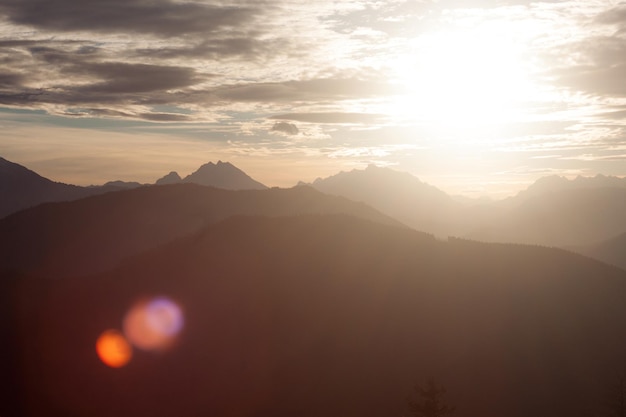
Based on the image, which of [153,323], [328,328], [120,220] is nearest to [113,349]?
[153,323]

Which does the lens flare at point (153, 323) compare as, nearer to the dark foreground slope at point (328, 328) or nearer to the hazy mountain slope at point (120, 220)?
the dark foreground slope at point (328, 328)

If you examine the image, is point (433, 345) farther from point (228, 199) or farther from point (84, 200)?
point (84, 200)

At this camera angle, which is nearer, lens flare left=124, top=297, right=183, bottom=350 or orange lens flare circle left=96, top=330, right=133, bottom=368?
orange lens flare circle left=96, top=330, right=133, bottom=368

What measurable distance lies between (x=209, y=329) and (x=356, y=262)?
20.4 metres

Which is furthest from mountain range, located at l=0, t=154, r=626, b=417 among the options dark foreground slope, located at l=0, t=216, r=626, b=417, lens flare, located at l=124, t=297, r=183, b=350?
lens flare, located at l=124, t=297, r=183, b=350

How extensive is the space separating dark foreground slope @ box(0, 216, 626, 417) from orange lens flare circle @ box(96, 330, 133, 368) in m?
0.90

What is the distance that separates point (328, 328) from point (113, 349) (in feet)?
67.5

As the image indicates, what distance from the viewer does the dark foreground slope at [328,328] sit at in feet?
175

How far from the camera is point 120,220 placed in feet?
524

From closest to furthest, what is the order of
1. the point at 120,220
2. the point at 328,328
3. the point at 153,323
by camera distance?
the point at 328,328, the point at 153,323, the point at 120,220

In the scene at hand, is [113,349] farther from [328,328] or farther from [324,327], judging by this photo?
[328,328]

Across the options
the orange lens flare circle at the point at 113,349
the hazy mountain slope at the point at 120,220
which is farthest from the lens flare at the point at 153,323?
the hazy mountain slope at the point at 120,220

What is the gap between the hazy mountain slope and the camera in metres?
140

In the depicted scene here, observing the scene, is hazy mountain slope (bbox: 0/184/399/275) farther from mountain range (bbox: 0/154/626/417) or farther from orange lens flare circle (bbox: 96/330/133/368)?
orange lens flare circle (bbox: 96/330/133/368)
